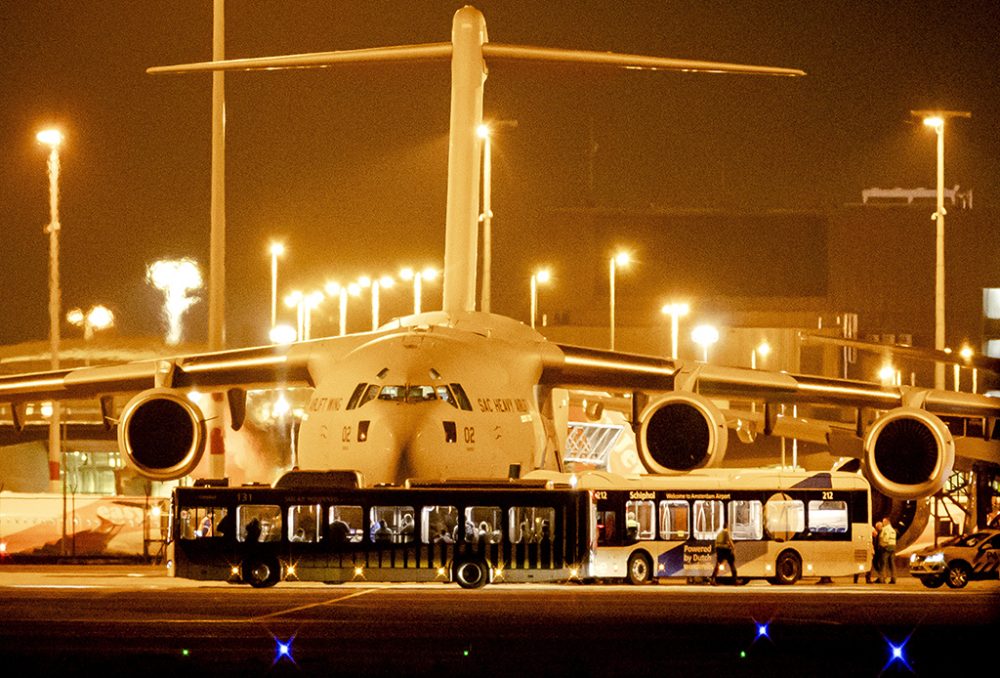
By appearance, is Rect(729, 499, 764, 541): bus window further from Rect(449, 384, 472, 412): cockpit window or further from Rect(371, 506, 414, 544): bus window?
Rect(371, 506, 414, 544): bus window

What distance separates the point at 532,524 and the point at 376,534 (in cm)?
235

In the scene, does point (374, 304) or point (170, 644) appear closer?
point (170, 644)

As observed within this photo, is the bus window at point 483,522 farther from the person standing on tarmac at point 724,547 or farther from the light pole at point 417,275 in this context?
the light pole at point 417,275

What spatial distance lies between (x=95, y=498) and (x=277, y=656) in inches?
1071

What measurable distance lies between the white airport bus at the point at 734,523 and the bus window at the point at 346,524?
6.09m

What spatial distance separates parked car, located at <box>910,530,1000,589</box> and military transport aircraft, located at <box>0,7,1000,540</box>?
3043 millimetres

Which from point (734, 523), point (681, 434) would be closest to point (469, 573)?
point (681, 434)

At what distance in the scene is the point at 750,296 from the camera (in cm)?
10894

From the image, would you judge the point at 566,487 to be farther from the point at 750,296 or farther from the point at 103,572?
the point at 750,296

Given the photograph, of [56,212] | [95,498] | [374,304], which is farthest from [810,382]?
[374,304]

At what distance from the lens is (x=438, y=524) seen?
2412 centimetres

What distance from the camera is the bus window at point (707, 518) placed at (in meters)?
30.5

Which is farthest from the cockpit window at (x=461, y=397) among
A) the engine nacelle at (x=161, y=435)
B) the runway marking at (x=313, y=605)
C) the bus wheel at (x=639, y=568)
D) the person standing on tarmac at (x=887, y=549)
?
the person standing on tarmac at (x=887, y=549)

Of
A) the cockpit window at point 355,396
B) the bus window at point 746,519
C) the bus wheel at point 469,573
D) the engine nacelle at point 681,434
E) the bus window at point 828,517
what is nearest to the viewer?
the bus wheel at point 469,573
